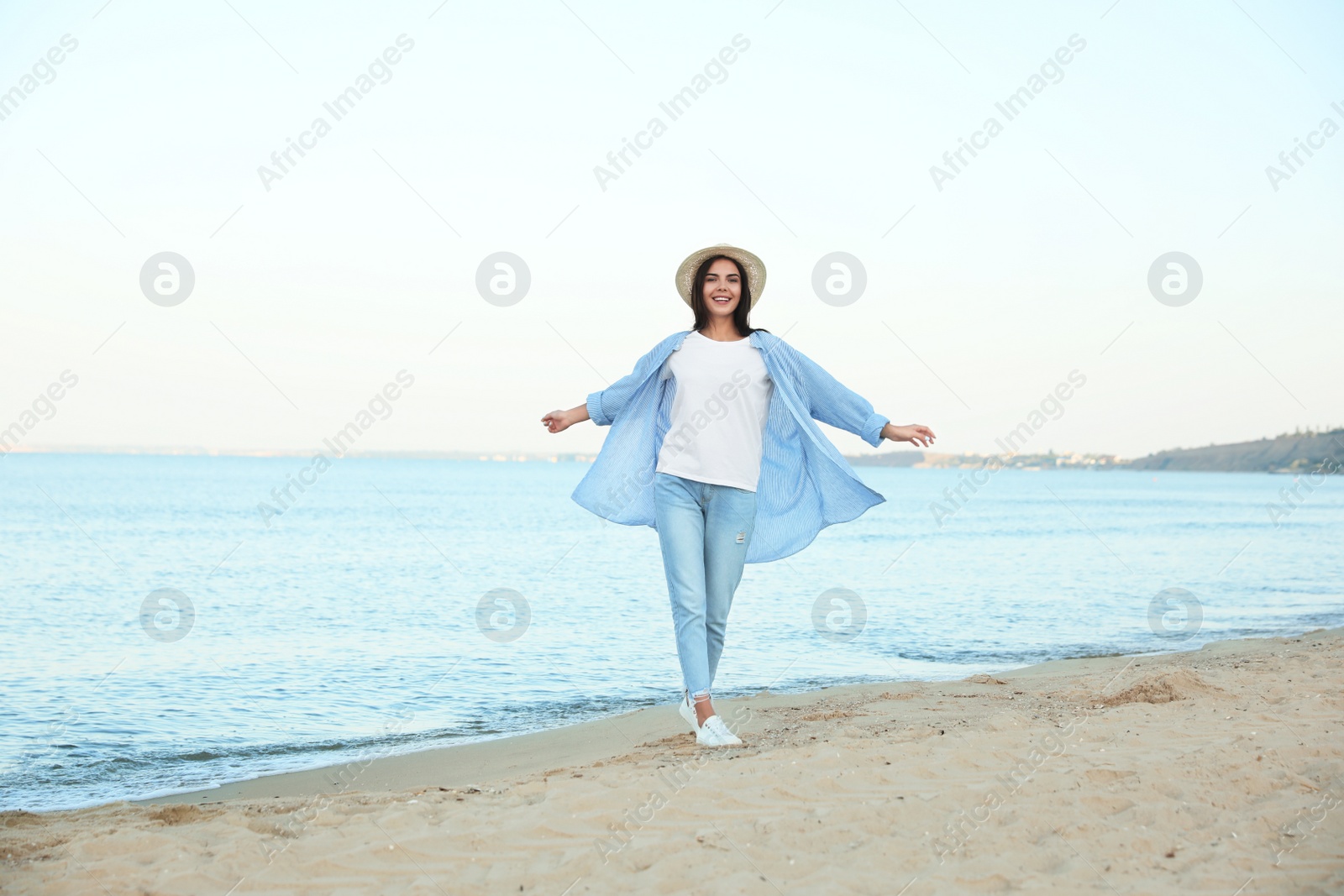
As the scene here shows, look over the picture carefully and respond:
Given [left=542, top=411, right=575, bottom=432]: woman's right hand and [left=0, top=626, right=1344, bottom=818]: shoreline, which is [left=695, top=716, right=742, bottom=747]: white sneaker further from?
[left=542, top=411, right=575, bottom=432]: woman's right hand

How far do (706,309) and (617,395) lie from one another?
64 cm

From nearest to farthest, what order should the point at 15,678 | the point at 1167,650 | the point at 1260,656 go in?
the point at 1260,656, the point at 15,678, the point at 1167,650

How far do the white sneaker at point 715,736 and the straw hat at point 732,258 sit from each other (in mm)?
2100

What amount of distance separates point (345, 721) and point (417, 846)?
443 cm

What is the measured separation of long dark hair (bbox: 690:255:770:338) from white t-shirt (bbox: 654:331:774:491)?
136mm

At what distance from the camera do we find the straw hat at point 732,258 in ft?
16.0

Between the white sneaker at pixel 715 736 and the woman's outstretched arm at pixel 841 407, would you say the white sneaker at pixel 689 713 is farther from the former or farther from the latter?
the woman's outstretched arm at pixel 841 407

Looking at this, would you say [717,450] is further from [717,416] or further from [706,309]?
[706,309]

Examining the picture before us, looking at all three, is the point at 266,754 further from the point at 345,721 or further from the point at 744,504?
the point at 744,504

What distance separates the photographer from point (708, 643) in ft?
16.2

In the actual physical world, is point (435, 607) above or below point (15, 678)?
below

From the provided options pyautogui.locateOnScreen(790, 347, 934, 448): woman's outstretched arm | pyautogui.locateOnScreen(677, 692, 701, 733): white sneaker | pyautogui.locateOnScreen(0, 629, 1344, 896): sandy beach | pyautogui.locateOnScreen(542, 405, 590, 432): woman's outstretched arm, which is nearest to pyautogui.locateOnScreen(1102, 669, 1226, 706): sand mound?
pyautogui.locateOnScreen(0, 629, 1344, 896): sandy beach

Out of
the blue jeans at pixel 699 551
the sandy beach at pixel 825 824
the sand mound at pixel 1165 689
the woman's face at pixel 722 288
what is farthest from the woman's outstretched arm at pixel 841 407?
the sand mound at pixel 1165 689

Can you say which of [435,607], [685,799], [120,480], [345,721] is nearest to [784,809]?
[685,799]
